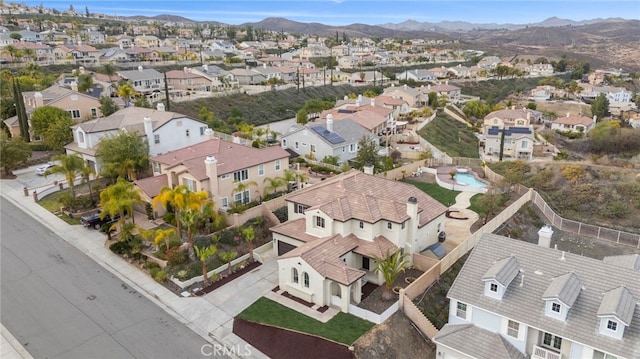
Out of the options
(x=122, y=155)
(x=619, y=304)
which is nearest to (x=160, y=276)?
Answer: (x=122, y=155)

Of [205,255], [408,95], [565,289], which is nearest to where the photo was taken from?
[565,289]

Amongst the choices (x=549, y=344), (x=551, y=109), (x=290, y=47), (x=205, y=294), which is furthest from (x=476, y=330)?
(x=290, y=47)

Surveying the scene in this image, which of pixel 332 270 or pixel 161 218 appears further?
pixel 161 218

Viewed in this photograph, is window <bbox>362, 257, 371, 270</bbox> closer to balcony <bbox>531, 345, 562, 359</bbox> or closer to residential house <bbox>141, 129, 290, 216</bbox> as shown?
balcony <bbox>531, 345, 562, 359</bbox>

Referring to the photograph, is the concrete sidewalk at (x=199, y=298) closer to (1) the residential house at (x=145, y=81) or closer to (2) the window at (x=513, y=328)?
(2) the window at (x=513, y=328)

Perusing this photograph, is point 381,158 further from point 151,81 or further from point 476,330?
point 151,81

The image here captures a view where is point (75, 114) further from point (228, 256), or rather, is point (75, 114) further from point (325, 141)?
point (228, 256)

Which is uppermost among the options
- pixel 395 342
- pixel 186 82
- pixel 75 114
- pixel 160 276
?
pixel 186 82

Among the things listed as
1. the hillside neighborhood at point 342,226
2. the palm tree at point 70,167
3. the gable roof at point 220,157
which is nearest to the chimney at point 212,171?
the hillside neighborhood at point 342,226
